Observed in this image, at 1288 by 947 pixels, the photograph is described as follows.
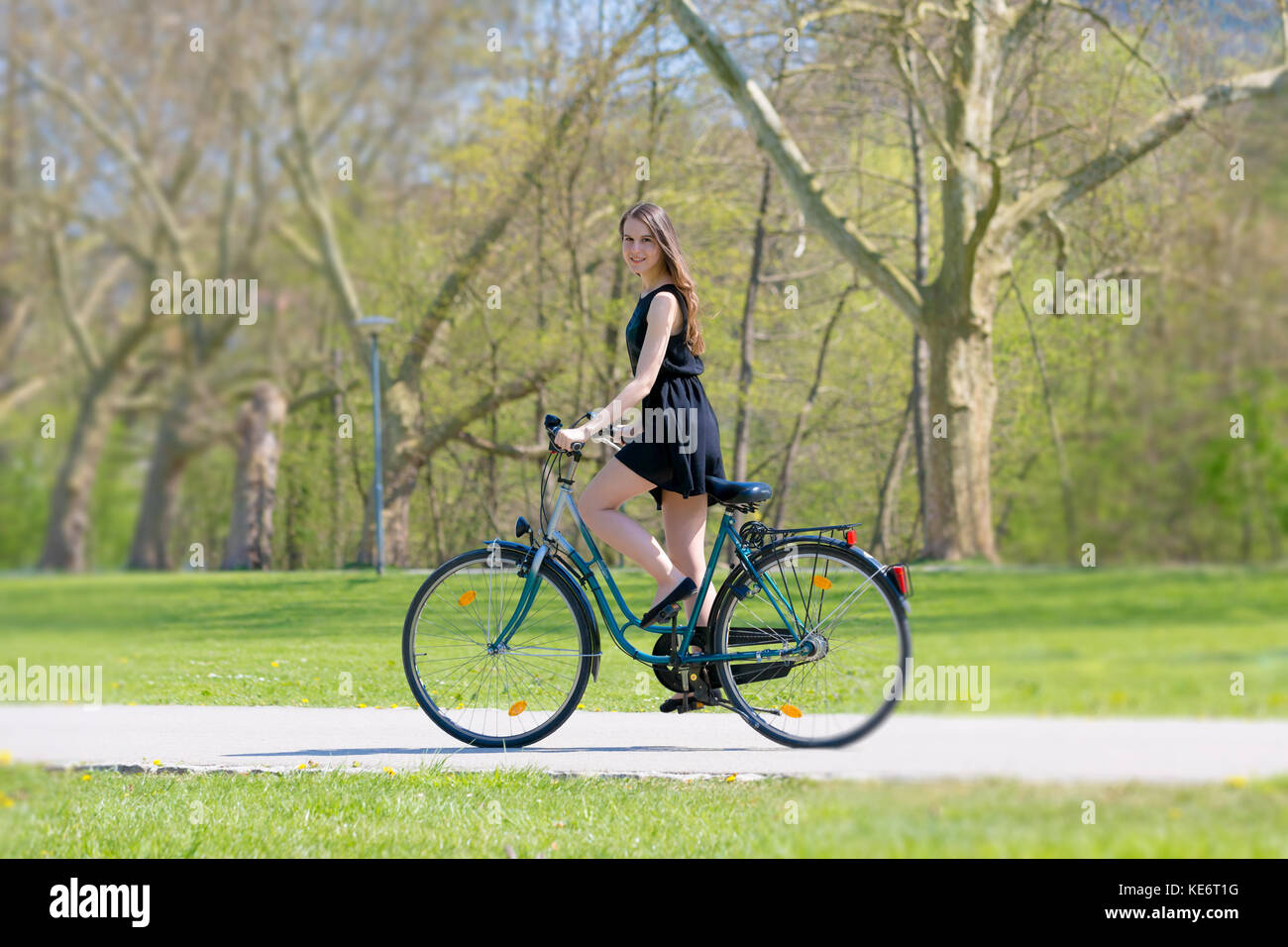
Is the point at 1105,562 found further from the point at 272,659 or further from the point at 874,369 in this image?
the point at 874,369

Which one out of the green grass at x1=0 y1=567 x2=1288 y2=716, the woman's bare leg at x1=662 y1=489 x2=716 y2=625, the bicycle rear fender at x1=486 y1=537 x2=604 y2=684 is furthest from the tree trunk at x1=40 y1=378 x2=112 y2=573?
the woman's bare leg at x1=662 y1=489 x2=716 y2=625

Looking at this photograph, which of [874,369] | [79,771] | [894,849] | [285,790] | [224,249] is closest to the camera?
[894,849]

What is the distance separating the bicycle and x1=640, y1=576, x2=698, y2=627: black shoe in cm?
4

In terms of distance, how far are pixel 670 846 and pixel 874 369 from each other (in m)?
24.9

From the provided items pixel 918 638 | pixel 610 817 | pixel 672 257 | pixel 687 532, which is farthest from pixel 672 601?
pixel 918 638

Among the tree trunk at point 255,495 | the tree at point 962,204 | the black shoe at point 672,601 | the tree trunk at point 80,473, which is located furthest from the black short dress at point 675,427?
the tree trunk at point 255,495

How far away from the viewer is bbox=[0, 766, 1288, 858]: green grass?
3.66 m

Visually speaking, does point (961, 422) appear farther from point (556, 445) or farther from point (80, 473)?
point (556, 445)

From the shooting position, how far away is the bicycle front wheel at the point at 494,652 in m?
5.48

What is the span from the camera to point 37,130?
6688mm

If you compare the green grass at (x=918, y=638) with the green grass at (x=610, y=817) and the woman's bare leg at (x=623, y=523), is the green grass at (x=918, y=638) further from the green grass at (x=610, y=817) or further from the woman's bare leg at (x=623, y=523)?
the green grass at (x=610, y=817)

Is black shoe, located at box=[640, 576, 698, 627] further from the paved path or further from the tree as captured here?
the tree

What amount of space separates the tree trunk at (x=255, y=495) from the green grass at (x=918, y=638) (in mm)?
3650
